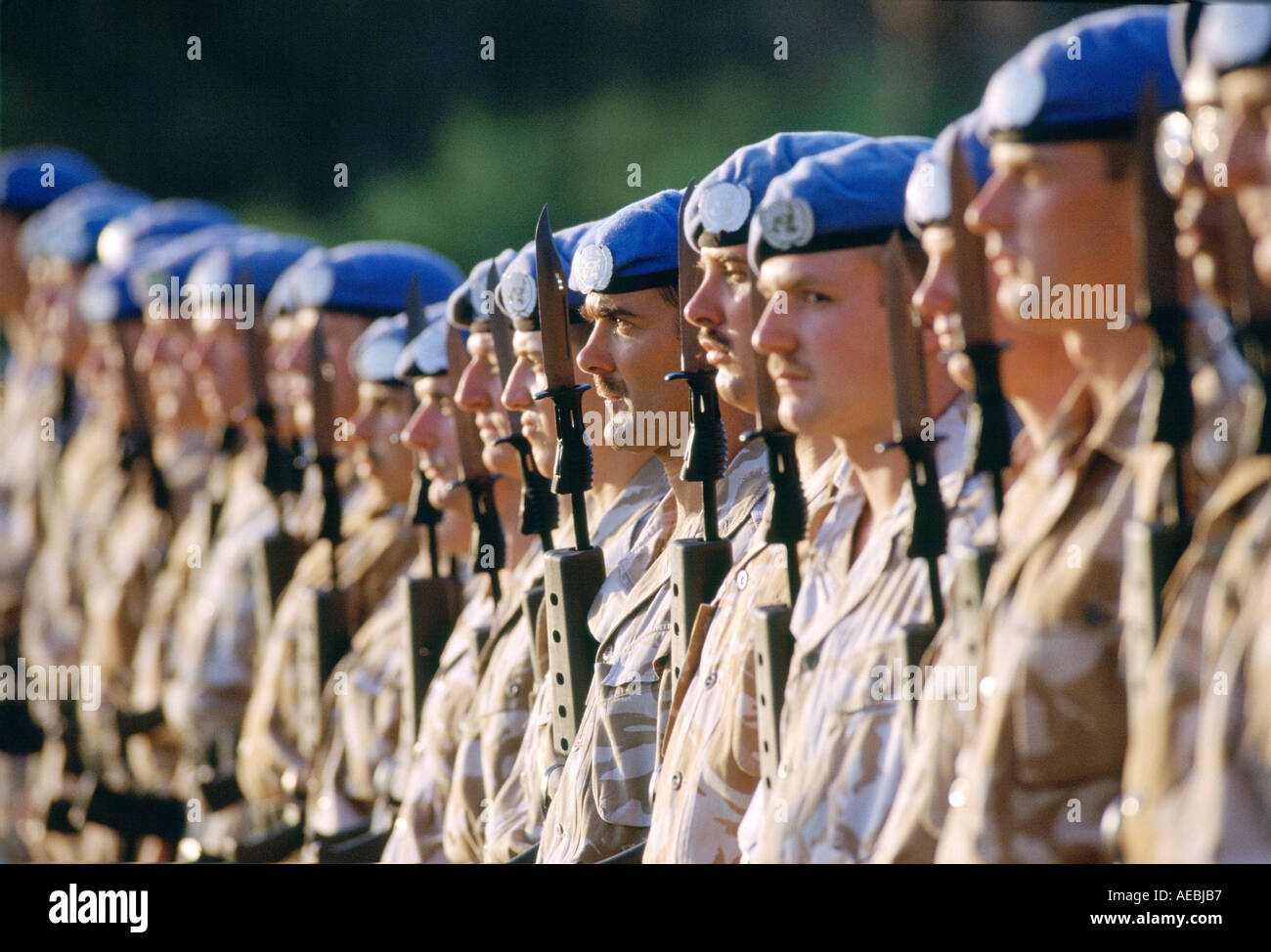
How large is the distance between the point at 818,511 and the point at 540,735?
1132 millimetres

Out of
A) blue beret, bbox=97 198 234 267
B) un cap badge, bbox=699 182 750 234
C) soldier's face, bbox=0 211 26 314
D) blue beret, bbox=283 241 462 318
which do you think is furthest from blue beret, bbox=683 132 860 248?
soldier's face, bbox=0 211 26 314

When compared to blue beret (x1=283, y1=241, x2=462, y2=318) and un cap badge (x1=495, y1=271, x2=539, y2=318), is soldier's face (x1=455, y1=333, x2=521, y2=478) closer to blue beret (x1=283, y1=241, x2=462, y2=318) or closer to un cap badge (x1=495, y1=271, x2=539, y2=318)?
un cap badge (x1=495, y1=271, x2=539, y2=318)

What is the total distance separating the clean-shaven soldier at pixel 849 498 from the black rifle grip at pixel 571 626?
844mm

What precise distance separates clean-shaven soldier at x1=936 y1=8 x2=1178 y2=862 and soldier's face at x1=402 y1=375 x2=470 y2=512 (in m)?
2.58

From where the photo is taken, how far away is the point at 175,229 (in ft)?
28.4

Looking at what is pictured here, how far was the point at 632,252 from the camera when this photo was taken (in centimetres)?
395

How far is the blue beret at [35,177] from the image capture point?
9.91 meters

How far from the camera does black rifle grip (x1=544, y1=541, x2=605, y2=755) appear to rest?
4043 millimetres

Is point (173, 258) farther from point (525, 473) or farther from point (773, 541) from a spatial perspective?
point (773, 541)

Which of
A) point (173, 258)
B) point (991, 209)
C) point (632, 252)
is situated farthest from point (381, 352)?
point (991, 209)

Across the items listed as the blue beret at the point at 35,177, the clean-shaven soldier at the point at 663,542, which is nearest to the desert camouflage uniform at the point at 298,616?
the clean-shaven soldier at the point at 663,542

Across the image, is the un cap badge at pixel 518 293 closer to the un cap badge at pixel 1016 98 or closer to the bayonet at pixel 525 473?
the bayonet at pixel 525 473

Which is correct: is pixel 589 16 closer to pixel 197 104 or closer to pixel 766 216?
pixel 766 216
